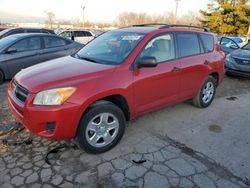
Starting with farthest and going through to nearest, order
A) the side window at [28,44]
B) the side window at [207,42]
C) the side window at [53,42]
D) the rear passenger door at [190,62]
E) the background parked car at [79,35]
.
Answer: the background parked car at [79,35] → the side window at [53,42] → the side window at [28,44] → the side window at [207,42] → the rear passenger door at [190,62]

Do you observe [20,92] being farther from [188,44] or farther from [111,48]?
[188,44]

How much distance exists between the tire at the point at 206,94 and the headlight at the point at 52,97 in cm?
308

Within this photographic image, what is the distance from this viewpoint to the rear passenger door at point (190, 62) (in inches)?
174

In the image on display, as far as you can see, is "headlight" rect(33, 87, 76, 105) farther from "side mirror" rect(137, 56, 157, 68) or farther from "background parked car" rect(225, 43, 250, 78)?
"background parked car" rect(225, 43, 250, 78)

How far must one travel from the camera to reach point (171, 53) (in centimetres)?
424

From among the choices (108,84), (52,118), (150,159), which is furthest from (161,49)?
(52,118)

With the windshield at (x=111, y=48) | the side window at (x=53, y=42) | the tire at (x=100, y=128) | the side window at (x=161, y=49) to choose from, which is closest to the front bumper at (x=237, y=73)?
the side window at (x=161, y=49)

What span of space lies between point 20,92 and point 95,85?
102 centimetres

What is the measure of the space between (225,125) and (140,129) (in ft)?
5.30

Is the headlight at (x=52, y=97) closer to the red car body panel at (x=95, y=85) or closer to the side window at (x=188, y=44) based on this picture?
the red car body panel at (x=95, y=85)

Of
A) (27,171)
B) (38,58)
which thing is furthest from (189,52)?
(38,58)

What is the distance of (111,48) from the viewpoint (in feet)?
13.3

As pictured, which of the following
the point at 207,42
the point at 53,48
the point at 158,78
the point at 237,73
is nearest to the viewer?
the point at 158,78

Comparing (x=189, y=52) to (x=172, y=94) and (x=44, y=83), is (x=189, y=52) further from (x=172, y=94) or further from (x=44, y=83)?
(x=44, y=83)
